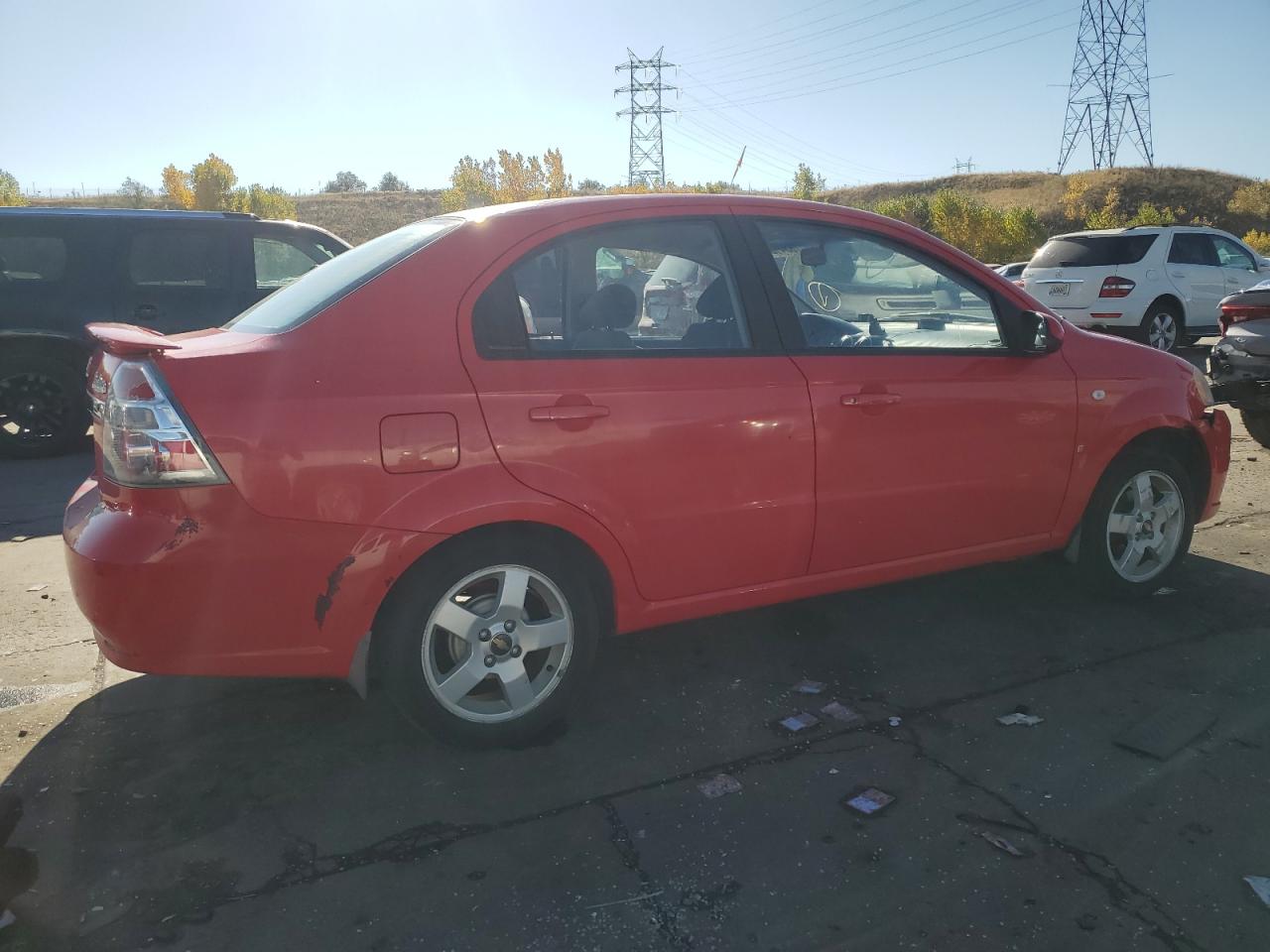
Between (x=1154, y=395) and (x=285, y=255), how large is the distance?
6675 millimetres

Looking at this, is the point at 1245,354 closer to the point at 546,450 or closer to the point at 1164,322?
the point at 546,450

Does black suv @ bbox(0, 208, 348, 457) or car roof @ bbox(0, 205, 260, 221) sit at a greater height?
car roof @ bbox(0, 205, 260, 221)

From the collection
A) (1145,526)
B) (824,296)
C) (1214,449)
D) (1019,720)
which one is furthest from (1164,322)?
(1019,720)

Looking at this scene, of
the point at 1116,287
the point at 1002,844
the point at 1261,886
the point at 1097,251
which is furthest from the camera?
the point at 1097,251

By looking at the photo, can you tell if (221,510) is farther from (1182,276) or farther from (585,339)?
(1182,276)

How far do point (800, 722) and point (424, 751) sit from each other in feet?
4.18

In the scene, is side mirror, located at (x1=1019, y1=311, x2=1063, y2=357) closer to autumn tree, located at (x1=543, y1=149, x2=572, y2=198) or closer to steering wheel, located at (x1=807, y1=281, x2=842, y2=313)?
steering wheel, located at (x1=807, y1=281, x2=842, y2=313)

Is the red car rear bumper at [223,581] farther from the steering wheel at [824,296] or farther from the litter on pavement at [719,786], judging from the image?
the steering wheel at [824,296]

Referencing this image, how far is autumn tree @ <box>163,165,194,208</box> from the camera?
58844 millimetres

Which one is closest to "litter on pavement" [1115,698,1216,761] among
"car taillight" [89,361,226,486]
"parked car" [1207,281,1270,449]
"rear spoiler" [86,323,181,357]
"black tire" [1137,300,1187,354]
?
"car taillight" [89,361,226,486]

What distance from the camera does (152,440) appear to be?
270 cm

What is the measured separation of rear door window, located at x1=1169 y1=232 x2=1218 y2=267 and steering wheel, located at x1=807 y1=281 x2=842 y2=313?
41.7 ft

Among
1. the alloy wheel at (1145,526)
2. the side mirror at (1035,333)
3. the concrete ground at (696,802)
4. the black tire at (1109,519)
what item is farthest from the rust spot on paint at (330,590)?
the alloy wheel at (1145,526)

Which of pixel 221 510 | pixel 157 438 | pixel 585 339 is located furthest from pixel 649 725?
pixel 157 438
